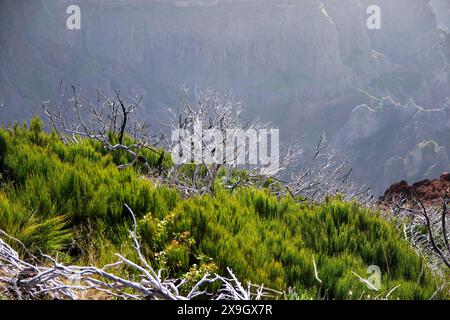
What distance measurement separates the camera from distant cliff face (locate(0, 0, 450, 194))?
128m

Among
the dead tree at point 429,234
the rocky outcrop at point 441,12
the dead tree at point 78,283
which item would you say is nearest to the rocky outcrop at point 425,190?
the dead tree at point 429,234

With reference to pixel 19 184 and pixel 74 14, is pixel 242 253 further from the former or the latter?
pixel 74 14

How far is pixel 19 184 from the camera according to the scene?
381 centimetres

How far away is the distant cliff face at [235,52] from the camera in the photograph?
12825 cm

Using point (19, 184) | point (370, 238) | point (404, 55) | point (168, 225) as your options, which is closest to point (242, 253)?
point (168, 225)

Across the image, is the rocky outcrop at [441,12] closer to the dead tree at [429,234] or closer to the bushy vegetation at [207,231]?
the dead tree at [429,234]

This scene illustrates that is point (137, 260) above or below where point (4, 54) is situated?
below

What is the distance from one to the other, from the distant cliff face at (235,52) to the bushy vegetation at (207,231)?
124924 millimetres

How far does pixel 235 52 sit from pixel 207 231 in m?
137

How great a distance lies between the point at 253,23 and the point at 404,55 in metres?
55.9

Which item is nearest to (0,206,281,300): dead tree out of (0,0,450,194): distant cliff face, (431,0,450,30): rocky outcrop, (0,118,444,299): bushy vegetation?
(0,118,444,299): bushy vegetation

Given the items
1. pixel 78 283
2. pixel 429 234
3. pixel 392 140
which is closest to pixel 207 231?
pixel 78 283

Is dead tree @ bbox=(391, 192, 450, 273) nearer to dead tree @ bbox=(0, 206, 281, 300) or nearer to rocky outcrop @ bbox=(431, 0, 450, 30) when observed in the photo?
dead tree @ bbox=(0, 206, 281, 300)

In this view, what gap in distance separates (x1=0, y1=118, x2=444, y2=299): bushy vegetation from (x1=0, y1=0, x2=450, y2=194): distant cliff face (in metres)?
125
